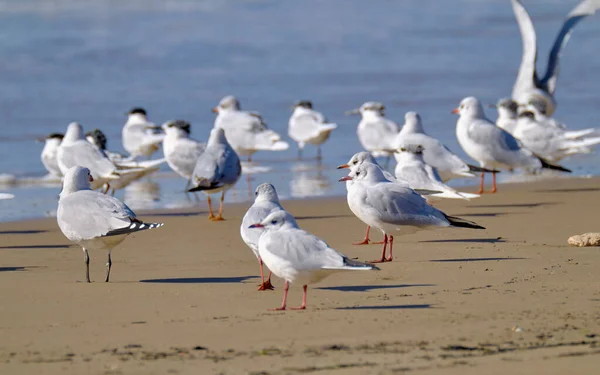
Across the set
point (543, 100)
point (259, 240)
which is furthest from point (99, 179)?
point (543, 100)

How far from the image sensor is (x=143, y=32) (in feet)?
112

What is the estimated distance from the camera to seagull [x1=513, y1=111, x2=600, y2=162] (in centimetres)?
1456

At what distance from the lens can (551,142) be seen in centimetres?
1467

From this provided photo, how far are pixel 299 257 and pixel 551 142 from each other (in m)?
9.48

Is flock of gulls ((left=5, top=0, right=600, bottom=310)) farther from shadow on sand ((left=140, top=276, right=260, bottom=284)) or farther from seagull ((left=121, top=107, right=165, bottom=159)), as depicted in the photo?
shadow on sand ((left=140, top=276, right=260, bottom=284))

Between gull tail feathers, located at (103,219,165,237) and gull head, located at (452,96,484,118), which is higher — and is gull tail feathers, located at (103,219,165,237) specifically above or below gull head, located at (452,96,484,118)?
below

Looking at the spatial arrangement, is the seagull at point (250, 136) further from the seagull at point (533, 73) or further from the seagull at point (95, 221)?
the seagull at point (95, 221)

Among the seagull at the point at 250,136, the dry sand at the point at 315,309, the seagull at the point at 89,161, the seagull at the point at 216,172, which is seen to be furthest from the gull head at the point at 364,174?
the seagull at the point at 250,136

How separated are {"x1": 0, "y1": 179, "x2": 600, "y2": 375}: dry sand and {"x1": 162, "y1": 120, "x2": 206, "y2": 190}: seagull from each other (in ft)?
11.4

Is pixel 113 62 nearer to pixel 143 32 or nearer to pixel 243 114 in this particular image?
pixel 143 32

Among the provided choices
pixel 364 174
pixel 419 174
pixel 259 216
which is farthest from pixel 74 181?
pixel 419 174

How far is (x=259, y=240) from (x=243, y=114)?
10507 millimetres

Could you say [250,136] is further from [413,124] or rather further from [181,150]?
[413,124]

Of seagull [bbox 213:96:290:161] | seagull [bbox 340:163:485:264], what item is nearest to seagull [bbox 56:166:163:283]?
seagull [bbox 340:163:485:264]
